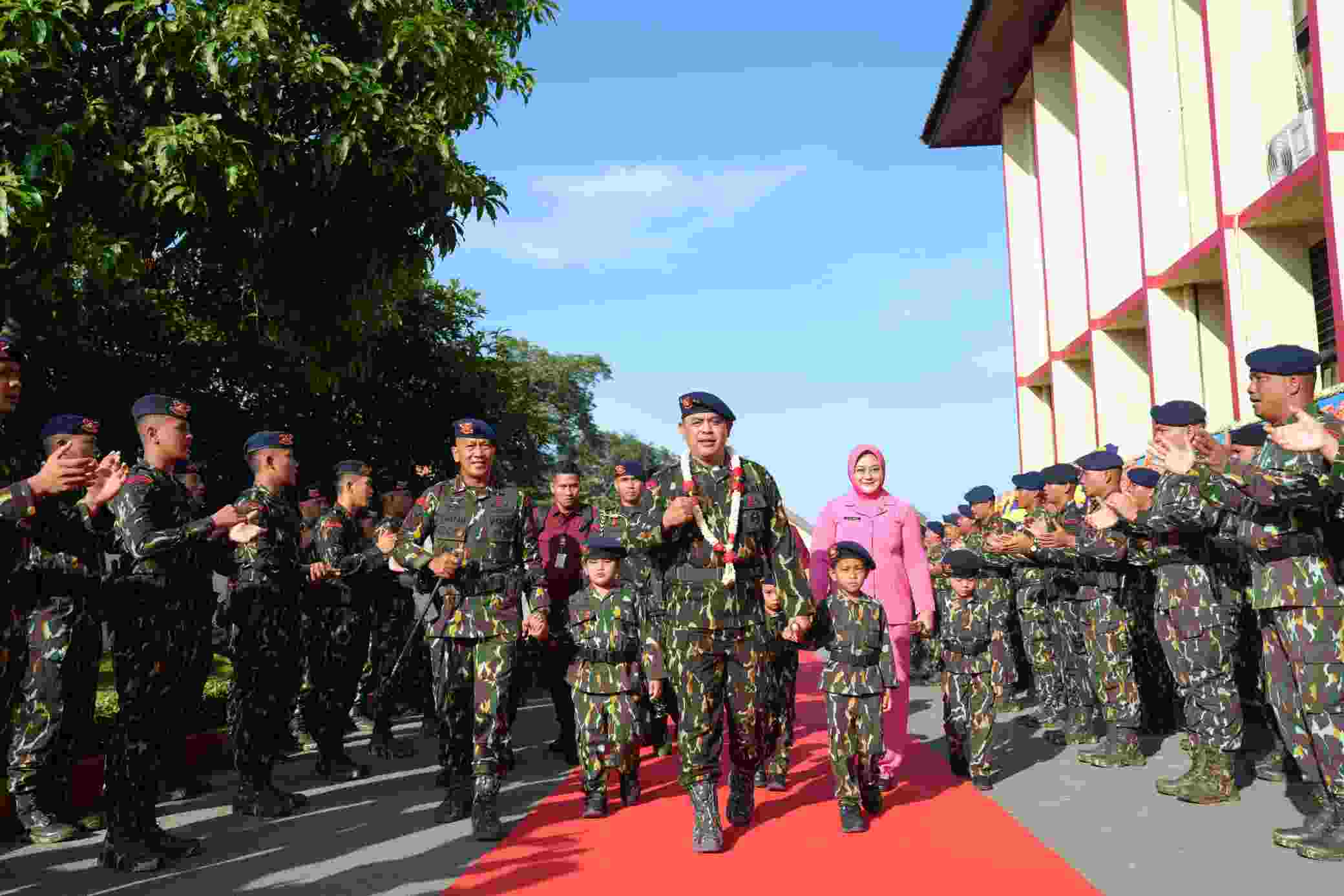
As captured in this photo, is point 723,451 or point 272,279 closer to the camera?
point 723,451

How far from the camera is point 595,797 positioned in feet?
23.3

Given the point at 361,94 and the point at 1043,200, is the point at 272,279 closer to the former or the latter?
the point at 361,94

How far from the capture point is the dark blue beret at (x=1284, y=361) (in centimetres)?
548

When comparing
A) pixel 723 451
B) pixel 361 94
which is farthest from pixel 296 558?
pixel 361 94

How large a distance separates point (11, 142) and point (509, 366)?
61.7 ft

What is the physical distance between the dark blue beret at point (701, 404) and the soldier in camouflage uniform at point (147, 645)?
2582mm

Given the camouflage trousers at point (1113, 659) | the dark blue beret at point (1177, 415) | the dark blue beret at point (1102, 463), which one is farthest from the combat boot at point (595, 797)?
the dark blue beret at point (1102, 463)

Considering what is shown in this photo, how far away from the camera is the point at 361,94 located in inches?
466

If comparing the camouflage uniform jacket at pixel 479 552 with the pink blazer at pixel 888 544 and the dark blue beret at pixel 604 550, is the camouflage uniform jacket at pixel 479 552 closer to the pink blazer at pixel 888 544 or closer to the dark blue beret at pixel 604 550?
the dark blue beret at pixel 604 550

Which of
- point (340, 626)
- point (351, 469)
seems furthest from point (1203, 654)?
point (351, 469)

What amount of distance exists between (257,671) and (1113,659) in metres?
6.15

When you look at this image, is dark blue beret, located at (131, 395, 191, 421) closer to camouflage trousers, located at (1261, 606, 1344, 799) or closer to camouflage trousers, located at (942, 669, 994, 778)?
camouflage trousers, located at (942, 669, 994, 778)

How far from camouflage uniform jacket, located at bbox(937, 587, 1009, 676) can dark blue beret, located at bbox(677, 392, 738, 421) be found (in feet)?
9.09

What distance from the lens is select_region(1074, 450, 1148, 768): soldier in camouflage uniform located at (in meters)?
7.95
